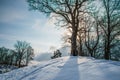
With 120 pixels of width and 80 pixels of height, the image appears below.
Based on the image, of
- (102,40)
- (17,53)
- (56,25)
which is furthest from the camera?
(17,53)

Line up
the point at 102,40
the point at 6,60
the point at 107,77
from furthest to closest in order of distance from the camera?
the point at 6,60 → the point at 102,40 → the point at 107,77

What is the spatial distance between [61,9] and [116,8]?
26.2ft

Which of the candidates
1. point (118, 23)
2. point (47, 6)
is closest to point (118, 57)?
point (118, 23)


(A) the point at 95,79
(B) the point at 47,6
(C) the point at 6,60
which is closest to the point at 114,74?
(A) the point at 95,79

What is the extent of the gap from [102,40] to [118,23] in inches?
196

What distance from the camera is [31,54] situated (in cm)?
5875

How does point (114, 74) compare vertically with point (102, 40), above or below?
below

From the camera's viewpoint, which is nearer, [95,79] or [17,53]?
[95,79]

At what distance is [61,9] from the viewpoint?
17.4 m

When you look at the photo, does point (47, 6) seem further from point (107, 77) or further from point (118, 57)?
point (118, 57)

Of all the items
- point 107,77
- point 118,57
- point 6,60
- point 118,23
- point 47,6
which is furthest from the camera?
point 6,60

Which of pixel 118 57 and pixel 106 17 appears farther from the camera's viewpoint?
pixel 118 57

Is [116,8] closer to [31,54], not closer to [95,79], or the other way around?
[95,79]

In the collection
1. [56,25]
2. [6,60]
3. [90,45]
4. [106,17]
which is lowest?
[6,60]
